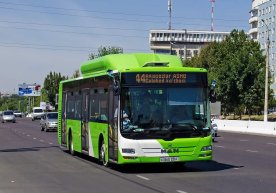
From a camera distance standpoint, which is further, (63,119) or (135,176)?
(63,119)

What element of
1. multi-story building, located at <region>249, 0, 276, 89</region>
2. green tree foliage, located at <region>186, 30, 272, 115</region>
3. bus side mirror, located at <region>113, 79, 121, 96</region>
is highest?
multi-story building, located at <region>249, 0, 276, 89</region>

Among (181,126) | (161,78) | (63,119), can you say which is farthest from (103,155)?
(63,119)

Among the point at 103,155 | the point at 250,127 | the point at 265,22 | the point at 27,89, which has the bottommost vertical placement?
the point at 250,127

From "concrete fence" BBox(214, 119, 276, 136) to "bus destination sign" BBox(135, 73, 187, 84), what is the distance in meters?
33.7

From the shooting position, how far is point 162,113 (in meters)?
16.1

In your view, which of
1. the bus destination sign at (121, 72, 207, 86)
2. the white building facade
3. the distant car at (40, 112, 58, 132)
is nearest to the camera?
the bus destination sign at (121, 72, 207, 86)

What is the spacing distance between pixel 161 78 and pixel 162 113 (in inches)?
38.6

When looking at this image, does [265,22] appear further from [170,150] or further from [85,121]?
[170,150]

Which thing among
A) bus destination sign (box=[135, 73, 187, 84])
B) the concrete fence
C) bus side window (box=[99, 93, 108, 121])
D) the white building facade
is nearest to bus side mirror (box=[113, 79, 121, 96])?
bus destination sign (box=[135, 73, 187, 84])

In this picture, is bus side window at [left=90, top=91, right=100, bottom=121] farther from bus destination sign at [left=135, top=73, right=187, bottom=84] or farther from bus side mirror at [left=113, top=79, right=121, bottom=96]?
bus destination sign at [left=135, top=73, right=187, bottom=84]

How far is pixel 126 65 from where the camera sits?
57.1 ft

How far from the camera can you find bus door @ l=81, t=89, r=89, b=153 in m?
20.0

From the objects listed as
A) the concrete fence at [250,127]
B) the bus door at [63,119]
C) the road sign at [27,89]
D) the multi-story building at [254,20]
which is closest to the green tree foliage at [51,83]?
the road sign at [27,89]

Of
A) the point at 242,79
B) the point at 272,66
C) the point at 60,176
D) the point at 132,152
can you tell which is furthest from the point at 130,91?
the point at 272,66
